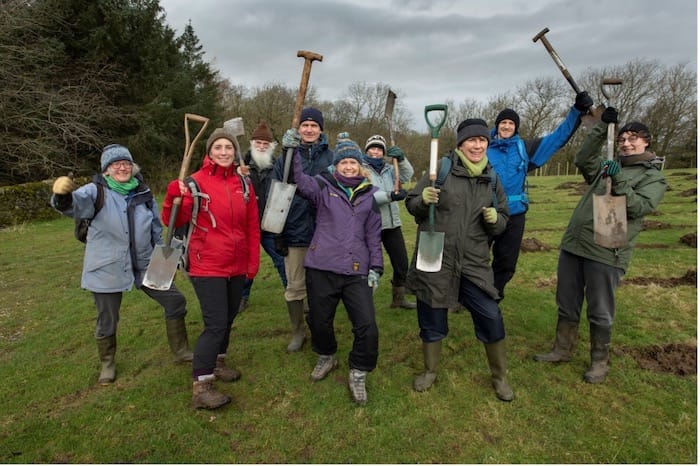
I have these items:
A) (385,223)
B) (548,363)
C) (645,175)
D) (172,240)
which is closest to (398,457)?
(548,363)

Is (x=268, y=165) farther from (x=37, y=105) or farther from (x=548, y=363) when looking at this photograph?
(x=37, y=105)

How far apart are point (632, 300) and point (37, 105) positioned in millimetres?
20346

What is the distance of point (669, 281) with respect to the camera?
6715 mm

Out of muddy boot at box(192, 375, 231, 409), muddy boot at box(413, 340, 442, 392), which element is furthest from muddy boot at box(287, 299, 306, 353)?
muddy boot at box(413, 340, 442, 392)

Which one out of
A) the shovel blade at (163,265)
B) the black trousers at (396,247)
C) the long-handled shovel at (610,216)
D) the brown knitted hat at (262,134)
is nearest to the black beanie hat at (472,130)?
the long-handled shovel at (610,216)

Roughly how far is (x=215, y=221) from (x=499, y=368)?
111 inches

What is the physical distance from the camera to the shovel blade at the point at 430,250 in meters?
3.44

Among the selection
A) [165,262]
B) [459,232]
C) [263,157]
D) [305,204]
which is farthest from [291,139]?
[459,232]

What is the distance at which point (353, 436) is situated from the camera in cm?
313

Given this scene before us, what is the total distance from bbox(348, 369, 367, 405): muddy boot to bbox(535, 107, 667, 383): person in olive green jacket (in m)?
2.14

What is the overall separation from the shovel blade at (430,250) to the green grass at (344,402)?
3.88ft

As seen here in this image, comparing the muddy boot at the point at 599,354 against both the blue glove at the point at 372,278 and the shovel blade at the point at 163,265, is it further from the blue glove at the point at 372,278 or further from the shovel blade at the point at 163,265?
the shovel blade at the point at 163,265

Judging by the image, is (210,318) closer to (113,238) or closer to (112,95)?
(113,238)

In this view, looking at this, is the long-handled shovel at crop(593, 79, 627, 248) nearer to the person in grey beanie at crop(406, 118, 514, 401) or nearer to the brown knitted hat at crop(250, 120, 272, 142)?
the person in grey beanie at crop(406, 118, 514, 401)
